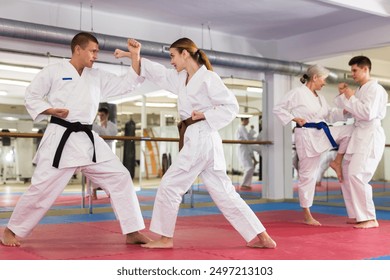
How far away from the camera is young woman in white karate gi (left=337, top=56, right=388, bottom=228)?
5.15m

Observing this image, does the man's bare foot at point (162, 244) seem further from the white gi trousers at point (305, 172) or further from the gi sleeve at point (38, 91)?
the white gi trousers at point (305, 172)

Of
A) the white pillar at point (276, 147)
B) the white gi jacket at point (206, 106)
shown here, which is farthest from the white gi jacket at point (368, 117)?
the white pillar at point (276, 147)

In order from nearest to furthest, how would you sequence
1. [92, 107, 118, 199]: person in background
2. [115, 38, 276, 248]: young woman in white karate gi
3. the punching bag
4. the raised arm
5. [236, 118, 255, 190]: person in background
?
1. [115, 38, 276, 248]: young woman in white karate gi
2. the raised arm
3. [92, 107, 118, 199]: person in background
4. the punching bag
5. [236, 118, 255, 190]: person in background

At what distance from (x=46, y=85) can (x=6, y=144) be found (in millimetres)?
3005

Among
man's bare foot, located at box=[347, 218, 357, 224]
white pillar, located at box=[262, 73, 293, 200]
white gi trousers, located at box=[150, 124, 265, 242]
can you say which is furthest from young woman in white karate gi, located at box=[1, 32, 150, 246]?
white pillar, located at box=[262, 73, 293, 200]

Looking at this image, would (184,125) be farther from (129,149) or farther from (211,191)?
(129,149)

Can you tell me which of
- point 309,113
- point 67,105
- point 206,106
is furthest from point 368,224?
point 67,105

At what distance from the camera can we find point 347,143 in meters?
5.55

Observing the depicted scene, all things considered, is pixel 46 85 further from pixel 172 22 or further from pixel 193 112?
pixel 172 22

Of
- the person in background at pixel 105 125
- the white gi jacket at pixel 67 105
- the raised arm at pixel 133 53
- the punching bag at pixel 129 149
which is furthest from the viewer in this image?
the punching bag at pixel 129 149

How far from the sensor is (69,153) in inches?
146

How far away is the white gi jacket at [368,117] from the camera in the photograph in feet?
16.8

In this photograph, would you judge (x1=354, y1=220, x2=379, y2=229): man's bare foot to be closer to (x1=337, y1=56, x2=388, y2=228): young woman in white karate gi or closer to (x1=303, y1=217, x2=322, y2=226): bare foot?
(x1=337, y1=56, x2=388, y2=228): young woman in white karate gi

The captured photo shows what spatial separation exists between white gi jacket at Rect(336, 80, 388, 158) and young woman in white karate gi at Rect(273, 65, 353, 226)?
24 centimetres
